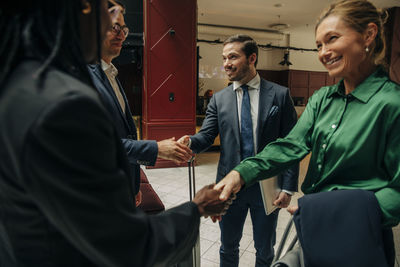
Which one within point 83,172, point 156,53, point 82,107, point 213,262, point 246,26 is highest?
point 246,26

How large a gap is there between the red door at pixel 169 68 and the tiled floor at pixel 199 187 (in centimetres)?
65

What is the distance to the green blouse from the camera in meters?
1.04

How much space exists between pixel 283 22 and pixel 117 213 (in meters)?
11.6

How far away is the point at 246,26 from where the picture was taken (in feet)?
37.7

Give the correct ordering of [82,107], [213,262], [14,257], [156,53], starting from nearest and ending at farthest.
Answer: [82,107] → [14,257] → [213,262] → [156,53]

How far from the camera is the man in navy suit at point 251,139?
6.70 feet

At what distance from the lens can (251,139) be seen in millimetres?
2061

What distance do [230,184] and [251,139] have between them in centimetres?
79

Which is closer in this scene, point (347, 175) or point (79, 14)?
point (79, 14)

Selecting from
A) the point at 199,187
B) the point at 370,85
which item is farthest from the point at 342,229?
the point at 199,187

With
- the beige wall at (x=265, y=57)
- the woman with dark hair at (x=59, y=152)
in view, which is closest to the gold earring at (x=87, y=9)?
the woman with dark hair at (x=59, y=152)

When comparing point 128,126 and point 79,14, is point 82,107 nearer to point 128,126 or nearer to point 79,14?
point 79,14

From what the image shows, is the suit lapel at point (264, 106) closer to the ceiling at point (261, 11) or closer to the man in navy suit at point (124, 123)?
the man in navy suit at point (124, 123)

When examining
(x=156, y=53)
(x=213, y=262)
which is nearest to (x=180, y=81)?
(x=156, y=53)
